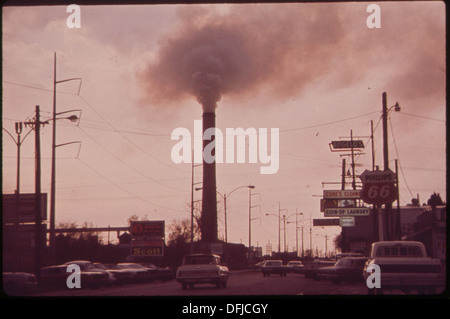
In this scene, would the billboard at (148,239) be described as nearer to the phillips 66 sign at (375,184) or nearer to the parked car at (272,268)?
the parked car at (272,268)

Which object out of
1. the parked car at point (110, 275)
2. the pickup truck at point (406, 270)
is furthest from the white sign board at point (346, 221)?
the pickup truck at point (406, 270)

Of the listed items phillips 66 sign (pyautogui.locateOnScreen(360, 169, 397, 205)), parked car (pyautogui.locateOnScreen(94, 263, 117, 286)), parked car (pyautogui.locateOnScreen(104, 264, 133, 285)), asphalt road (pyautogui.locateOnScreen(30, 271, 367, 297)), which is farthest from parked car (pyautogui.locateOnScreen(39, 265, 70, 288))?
phillips 66 sign (pyautogui.locateOnScreen(360, 169, 397, 205))

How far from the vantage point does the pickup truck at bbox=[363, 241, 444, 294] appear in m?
8.85

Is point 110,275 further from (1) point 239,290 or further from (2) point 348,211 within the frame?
(2) point 348,211

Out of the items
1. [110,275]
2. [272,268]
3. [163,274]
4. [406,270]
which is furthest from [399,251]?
[272,268]

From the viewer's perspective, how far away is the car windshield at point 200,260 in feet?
78.5

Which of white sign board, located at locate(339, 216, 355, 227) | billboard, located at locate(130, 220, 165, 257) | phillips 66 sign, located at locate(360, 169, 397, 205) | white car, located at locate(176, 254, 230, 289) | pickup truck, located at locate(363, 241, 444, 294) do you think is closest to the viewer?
pickup truck, located at locate(363, 241, 444, 294)

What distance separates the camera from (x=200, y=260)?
24.0 m

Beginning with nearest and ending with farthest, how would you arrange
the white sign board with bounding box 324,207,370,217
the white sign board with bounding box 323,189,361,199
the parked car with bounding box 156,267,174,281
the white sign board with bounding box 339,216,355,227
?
the parked car with bounding box 156,267,174,281 → the white sign board with bounding box 324,207,370,217 → the white sign board with bounding box 323,189,361,199 → the white sign board with bounding box 339,216,355,227

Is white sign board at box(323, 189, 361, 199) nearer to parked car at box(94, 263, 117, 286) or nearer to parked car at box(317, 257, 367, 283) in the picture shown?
parked car at box(317, 257, 367, 283)

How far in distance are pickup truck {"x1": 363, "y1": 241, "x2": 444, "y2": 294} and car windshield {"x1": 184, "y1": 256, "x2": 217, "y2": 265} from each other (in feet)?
27.9

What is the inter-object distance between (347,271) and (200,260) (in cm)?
749
